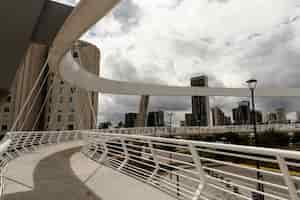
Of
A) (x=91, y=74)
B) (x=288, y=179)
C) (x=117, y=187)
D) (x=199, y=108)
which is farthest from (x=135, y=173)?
(x=199, y=108)

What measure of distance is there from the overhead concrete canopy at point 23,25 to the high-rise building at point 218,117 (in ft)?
158

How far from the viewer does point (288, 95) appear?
34.1 meters

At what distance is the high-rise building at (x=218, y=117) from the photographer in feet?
175

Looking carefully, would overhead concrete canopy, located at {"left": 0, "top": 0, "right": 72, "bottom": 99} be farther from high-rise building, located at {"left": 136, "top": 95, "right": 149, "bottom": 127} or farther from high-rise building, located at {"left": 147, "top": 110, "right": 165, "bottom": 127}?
high-rise building, located at {"left": 147, "top": 110, "right": 165, "bottom": 127}

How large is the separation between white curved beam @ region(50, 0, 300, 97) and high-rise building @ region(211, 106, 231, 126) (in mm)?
20755

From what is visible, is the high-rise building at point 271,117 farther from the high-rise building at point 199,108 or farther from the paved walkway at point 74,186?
the paved walkway at point 74,186

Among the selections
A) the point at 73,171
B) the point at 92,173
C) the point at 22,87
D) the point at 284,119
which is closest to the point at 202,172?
the point at 92,173

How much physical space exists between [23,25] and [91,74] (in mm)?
10269

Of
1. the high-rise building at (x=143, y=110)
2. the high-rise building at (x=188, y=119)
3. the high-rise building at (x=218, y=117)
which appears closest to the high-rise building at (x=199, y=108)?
the high-rise building at (x=188, y=119)

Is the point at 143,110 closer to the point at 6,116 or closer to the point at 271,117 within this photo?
the point at 6,116

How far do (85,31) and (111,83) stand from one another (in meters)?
14.7

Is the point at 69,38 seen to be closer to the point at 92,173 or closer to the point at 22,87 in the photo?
the point at 92,173

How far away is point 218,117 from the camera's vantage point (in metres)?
56.2

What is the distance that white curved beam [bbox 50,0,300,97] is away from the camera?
17.4 ft
